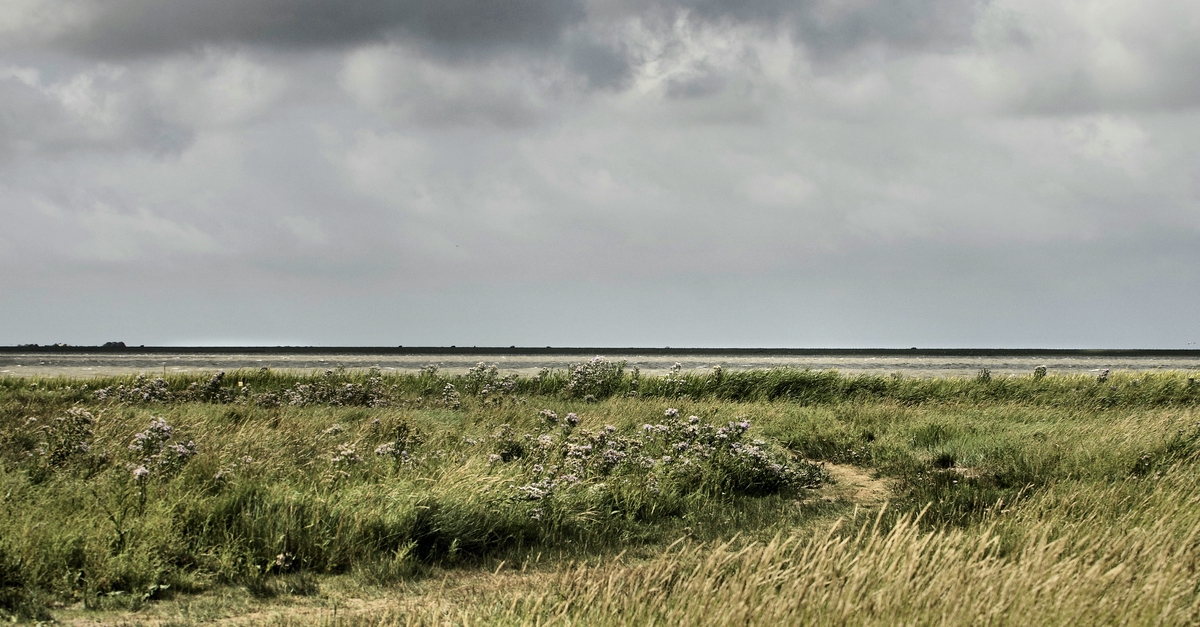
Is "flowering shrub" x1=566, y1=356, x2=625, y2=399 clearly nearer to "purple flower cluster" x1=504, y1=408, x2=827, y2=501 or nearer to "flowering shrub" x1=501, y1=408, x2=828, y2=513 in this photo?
"flowering shrub" x1=501, y1=408, x2=828, y2=513

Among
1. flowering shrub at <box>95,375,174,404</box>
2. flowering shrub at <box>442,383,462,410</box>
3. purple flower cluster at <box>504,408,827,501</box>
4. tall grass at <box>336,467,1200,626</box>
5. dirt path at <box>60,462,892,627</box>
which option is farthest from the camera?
flowering shrub at <box>442,383,462,410</box>

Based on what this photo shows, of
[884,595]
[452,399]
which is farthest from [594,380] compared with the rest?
[884,595]

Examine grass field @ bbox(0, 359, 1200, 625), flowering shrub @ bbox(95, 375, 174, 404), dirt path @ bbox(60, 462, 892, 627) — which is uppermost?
flowering shrub @ bbox(95, 375, 174, 404)

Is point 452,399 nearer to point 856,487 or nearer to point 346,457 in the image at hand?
point 346,457

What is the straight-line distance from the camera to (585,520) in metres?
10.8

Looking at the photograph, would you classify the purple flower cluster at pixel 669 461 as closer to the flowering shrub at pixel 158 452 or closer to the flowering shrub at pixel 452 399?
the flowering shrub at pixel 158 452

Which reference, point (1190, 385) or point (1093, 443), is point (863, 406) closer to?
point (1093, 443)

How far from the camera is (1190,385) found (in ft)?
97.7

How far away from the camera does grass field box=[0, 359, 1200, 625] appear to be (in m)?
5.88

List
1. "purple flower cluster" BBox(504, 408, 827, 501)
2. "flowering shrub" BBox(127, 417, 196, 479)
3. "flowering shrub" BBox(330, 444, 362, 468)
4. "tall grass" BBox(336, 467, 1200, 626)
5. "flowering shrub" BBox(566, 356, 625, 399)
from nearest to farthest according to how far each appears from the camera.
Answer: "tall grass" BBox(336, 467, 1200, 626) → "flowering shrub" BBox(127, 417, 196, 479) → "flowering shrub" BBox(330, 444, 362, 468) → "purple flower cluster" BBox(504, 408, 827, 501) → "flowering shrub" BBox(566, 356, 625, 399)

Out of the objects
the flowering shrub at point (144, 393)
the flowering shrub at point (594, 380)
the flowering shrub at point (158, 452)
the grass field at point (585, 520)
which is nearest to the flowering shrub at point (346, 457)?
the grass field at point (585, 520)

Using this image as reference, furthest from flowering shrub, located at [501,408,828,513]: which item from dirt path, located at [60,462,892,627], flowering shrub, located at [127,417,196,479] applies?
flowering shrub, located at [127,417,196,479]

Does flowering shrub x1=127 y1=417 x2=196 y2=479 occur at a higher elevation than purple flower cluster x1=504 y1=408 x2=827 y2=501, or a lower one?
higher

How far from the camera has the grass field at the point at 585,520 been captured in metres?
5.88
